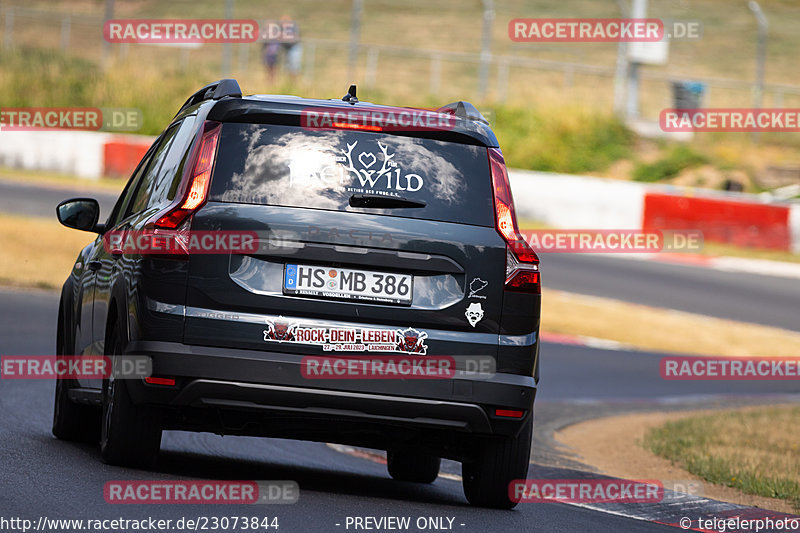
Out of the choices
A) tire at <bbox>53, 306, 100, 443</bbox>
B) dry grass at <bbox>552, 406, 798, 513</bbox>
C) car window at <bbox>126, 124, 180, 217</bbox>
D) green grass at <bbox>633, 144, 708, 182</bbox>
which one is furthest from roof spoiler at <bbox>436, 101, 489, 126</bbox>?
green grass at <bbox>633, 144, 708, 182</bbox>

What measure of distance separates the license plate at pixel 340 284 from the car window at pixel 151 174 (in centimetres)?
122

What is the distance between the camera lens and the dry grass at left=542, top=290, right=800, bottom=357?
18797mm

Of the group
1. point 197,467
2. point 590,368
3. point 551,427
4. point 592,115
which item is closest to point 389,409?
point 197,467

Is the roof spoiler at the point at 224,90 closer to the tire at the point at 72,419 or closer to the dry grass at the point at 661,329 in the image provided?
the tire at the point at 72,419

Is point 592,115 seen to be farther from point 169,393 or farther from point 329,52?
point 169,393

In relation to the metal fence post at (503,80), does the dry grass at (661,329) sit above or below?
below

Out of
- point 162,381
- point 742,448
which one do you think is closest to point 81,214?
point 162,381

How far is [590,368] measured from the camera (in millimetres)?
16422

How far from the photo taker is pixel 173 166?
7.04 meters

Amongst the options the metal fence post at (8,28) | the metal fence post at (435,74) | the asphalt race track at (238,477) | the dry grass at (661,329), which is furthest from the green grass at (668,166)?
the asphalt race track at (238,477)

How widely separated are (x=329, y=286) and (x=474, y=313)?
66 cm

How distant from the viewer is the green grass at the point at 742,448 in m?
9.49

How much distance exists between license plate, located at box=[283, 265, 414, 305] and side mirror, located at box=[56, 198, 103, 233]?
1.95 metres

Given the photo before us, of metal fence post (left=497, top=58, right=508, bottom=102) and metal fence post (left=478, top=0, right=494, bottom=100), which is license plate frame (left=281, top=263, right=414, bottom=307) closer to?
metal fence post (left=478, top=0, right=494, bottom=100)
